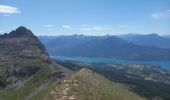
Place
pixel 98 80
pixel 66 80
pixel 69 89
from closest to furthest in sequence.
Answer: pixel 69 89, pixel 66 80, pixel 98 80

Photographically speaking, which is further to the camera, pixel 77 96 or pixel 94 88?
pixel 94 88

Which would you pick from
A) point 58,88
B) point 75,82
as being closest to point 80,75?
point 75,82

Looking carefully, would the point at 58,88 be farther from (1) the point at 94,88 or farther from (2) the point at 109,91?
(2) the point at 109,91

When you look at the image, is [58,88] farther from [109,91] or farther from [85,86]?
[109,91]

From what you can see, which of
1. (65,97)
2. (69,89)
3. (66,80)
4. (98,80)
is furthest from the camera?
(98,80)

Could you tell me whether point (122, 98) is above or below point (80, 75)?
below

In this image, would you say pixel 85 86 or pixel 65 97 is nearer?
pixel 65 97

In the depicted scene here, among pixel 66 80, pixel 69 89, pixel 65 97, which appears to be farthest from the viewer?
pixel 66 80

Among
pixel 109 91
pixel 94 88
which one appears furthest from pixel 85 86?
pixel 109 91

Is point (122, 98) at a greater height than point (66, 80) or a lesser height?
lesser
